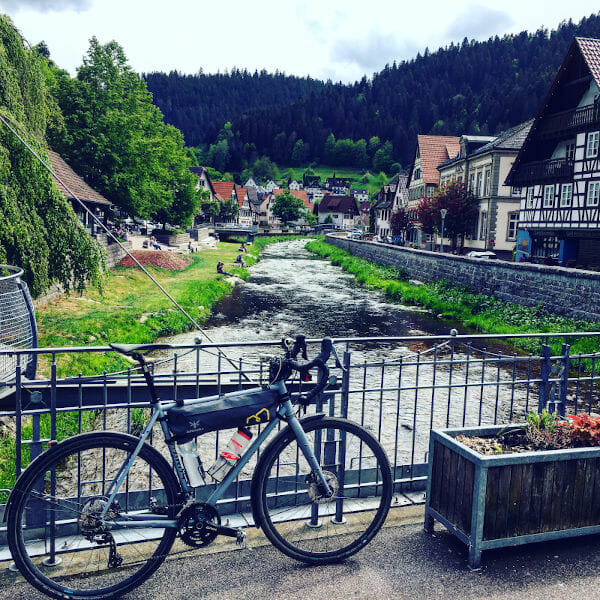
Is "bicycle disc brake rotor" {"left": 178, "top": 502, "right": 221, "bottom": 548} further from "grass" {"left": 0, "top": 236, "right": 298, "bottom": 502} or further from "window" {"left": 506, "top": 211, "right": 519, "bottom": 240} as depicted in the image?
"window" {"left": 506, "top": 211, "right": 519, "bottom": 240}

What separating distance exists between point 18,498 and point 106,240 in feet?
116

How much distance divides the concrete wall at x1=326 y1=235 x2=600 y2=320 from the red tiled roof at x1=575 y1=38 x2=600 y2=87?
34.0 feet

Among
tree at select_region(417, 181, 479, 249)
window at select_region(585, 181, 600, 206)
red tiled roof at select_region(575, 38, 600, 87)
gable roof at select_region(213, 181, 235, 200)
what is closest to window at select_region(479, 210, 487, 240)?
tree at select_region(417, 181, 479, 249)

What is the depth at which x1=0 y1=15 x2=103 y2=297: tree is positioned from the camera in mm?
10164

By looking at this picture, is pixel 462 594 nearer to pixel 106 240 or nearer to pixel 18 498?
pixel 18 498

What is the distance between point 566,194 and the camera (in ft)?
104

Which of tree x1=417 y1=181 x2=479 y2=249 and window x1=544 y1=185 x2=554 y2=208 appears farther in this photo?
tree x1=417 y1=181 x2=479 y2=249

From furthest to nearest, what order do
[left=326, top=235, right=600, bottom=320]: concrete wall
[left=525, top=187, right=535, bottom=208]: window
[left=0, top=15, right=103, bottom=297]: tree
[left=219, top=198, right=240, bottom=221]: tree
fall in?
1. [left=219, top=198, right=240, bottom=221]: tree
2. [left=525, top=187, right=535, bottom=208]: window
3. [left=326, top=235, right=600, bottom=320]: concrete wall
4. [left=0, top=15, right=103, bottom=297]: tree

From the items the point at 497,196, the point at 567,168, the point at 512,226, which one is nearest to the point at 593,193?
the point at 567,168

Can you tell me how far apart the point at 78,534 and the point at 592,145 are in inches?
1234

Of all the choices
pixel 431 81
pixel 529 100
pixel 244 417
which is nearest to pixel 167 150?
pixel 244 417

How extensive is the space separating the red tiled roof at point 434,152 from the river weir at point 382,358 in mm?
25376

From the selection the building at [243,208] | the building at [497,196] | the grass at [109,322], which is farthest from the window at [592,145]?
the building at [243,208]

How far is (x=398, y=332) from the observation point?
69.7 ft
